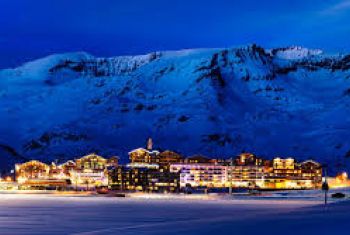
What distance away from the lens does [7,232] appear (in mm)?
43062

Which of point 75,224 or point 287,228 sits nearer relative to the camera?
point 287,228

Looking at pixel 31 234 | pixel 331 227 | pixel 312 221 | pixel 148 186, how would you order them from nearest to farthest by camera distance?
pixel 331 227 → pixel 312 221 → pixel 31 234 → pixel 148 186

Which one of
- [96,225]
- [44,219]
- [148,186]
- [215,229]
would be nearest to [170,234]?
[215,229]

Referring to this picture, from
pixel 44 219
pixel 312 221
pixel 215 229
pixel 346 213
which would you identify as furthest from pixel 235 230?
pixel 44 219

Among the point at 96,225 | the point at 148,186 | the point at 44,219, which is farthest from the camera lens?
the point at 148,186

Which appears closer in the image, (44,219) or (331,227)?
(331,227)

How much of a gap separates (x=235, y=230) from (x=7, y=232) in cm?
1434

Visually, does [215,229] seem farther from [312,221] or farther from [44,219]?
[44,219]

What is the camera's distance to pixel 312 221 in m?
35.5

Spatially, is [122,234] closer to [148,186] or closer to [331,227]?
[331,227]

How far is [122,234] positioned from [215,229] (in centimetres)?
409

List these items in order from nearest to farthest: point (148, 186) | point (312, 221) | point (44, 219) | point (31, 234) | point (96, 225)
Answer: point (312, 221) < point (31, 234) < point (96, 225) < point (44, 219) < point (148, 186)

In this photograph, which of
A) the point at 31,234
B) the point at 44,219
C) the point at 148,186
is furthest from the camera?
the point at 148,186

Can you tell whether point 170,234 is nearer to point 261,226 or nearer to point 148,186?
point 261,226
